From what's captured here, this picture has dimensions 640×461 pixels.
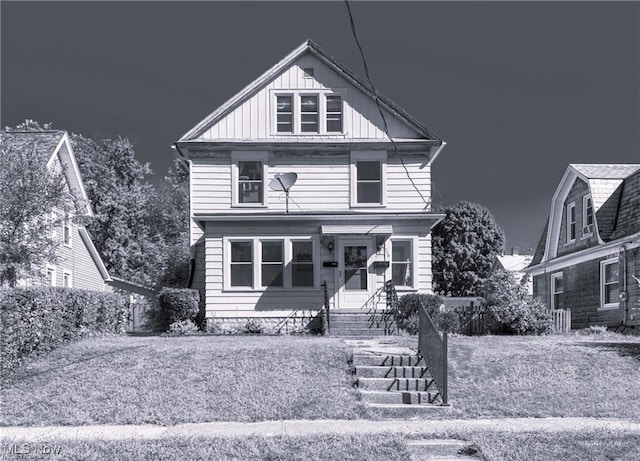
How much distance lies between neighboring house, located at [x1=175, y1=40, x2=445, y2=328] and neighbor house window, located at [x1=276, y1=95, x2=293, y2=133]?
3 cm

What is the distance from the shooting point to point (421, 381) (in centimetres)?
1213

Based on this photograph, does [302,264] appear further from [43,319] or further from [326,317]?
[43,319]

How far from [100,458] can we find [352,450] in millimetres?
2816

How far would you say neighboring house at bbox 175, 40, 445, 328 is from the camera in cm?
2262

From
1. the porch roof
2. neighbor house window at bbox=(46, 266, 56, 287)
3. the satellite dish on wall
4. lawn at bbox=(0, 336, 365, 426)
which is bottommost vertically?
lawn at bbox=(0, 336, 365, 426)

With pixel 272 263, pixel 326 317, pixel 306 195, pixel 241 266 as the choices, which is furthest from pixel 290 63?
pixel 326 317

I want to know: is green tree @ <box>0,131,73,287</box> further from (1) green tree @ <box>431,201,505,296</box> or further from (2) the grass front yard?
(1) green tree @ <box>431,201,505,296</box>

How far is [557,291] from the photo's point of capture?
28062mm

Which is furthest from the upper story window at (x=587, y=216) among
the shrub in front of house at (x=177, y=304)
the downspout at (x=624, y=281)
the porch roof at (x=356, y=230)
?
the shrub in front of house at (x=177, y=304)

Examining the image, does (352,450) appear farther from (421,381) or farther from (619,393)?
(619,393)

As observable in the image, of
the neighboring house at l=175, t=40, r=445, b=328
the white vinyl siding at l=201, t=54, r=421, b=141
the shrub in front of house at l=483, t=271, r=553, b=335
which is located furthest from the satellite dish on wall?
the shrub in front of house at l=483, t=271, r=553, b=335

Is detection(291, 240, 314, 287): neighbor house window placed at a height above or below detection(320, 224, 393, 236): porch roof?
below

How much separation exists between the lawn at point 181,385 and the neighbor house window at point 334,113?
10987 mm

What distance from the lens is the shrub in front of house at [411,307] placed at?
68.1 feet
